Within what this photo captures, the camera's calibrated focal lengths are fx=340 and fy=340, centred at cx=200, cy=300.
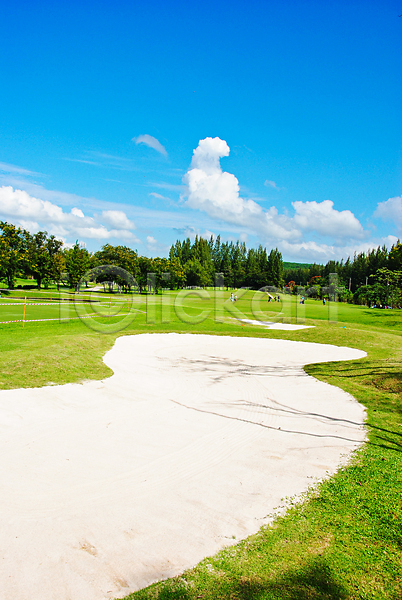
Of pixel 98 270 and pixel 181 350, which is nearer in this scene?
pixel 181 350

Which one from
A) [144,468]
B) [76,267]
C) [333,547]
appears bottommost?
[144,468]

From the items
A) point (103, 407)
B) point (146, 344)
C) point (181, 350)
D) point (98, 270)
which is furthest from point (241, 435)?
point (98, 270)

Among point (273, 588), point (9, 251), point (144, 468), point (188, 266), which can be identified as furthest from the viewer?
point (188, 266)

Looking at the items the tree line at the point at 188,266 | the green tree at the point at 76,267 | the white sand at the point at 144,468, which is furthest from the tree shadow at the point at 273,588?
the green tree at the point at 76,267

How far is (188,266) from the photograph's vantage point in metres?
99.2

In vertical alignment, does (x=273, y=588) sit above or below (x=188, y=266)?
below

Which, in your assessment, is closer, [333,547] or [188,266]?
[333,547]

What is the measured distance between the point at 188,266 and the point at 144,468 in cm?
9457

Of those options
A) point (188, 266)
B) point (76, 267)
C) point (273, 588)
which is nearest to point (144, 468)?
point (273, 588)

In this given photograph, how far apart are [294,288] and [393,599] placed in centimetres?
12081

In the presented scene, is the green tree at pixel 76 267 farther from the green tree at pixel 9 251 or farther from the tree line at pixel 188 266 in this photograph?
the green tree at pixel 9 251

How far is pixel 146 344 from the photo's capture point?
16.3m

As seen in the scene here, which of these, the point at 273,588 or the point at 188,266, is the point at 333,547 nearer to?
the point at 273,588

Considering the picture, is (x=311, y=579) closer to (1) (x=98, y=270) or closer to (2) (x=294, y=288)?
(1) (x=98, y=270)
